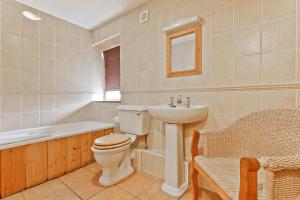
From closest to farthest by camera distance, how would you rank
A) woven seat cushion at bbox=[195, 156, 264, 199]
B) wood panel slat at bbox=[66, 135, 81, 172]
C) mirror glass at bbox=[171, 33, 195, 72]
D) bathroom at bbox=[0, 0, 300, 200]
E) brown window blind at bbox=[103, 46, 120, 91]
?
woven seat cushion at bbox=[195, 156, 264, 199] → bathroom at bbox=[0, 0, 300, 200] → mirror glass at bbox=[171, 33, 195, 72] → wood panel slat at bbox=[66, 135, 81, 172] → brown window blind at bbox=[103, 46, 120, 91]

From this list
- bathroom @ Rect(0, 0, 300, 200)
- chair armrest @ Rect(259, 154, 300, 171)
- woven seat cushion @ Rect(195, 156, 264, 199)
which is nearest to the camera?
chair armrest @ Rect(259, 154, 300, 171)

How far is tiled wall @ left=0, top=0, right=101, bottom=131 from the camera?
1958mm

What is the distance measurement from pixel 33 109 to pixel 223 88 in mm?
2541

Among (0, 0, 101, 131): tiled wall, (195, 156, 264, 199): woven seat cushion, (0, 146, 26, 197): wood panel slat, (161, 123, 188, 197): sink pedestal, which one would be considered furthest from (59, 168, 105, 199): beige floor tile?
(195, 156, 264, 199): woven seat cushion

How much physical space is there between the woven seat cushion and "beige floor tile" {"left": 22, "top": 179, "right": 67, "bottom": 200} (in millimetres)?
1486

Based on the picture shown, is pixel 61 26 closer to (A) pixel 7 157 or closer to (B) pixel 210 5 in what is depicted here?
(A) pixel 7 157

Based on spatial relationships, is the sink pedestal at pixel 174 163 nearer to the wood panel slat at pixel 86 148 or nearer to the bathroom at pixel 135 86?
the bathroom at pixel 135 86

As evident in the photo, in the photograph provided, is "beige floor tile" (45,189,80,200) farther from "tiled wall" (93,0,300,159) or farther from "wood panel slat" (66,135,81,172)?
"tiled wall" (93,0,300,159)

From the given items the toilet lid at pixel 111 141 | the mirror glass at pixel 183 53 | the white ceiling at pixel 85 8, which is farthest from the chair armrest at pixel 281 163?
the white ceiling at pixel 85 8

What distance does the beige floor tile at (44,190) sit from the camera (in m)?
1.46

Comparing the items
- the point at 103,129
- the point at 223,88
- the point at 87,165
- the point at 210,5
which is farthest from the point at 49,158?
the point at 210,5

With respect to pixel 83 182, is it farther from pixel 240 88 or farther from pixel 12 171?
pixel 240 88

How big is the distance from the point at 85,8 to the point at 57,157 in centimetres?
210

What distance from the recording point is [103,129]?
2330 mm
